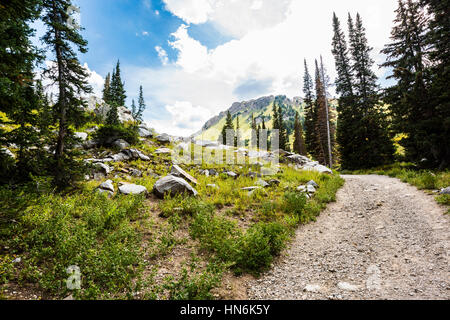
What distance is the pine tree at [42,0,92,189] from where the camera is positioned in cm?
791

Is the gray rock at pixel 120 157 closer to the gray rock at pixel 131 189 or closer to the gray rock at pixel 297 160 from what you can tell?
the gray rock at pixel 131 189

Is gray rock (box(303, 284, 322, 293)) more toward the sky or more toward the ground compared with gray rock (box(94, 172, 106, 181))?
more toward the ground

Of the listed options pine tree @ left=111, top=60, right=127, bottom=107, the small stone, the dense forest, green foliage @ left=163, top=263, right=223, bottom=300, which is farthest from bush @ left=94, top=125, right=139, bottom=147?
pine tree @ left=111, top=60, right=127, bottom=107

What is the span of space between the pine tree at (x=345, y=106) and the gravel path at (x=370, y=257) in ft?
56.0

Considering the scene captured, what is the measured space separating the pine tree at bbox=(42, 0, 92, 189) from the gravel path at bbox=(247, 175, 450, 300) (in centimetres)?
900

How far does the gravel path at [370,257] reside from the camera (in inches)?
139

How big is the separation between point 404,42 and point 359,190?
51.8ft

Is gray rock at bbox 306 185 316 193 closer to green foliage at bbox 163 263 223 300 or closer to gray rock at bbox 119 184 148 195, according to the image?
green foliage at bbox 163 263 223 300

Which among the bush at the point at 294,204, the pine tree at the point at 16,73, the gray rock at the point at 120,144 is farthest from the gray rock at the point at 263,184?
the gray rock at the point at 120,144

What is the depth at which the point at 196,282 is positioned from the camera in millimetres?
3654
